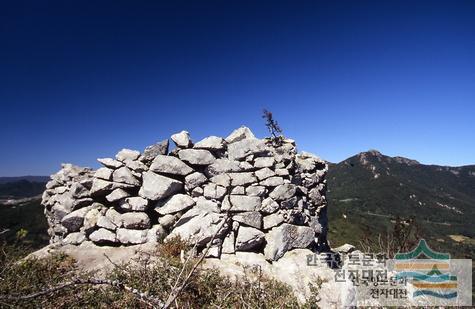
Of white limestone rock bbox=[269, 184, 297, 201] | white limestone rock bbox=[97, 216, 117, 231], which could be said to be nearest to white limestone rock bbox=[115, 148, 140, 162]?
white limestone rock bbox=[97, 216, 117, 231]

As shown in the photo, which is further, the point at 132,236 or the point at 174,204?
the point at 174,204

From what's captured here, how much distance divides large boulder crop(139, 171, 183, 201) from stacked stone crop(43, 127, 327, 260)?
4 centimetres

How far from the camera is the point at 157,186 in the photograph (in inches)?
430

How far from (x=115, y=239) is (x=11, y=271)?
3178mm

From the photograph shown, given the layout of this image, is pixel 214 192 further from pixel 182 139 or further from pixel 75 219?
pixel 75 219

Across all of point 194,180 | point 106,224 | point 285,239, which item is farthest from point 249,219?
point 106,224

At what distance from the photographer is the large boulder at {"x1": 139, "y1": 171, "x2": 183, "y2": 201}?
1087 centimetres

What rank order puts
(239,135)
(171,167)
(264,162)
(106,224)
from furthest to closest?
(239,135)
(264,162)
(171,167)
(106,224)

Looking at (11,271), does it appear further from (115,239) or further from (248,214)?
(248,214)

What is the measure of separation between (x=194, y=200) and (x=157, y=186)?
4.95ft

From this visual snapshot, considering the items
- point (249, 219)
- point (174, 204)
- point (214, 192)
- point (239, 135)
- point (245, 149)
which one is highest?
point (239, 135)

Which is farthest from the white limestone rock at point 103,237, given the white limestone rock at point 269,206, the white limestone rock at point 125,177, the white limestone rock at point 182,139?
the white limestone rock at point 269,206

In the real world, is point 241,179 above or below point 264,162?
below

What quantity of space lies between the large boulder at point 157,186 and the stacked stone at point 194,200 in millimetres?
37
